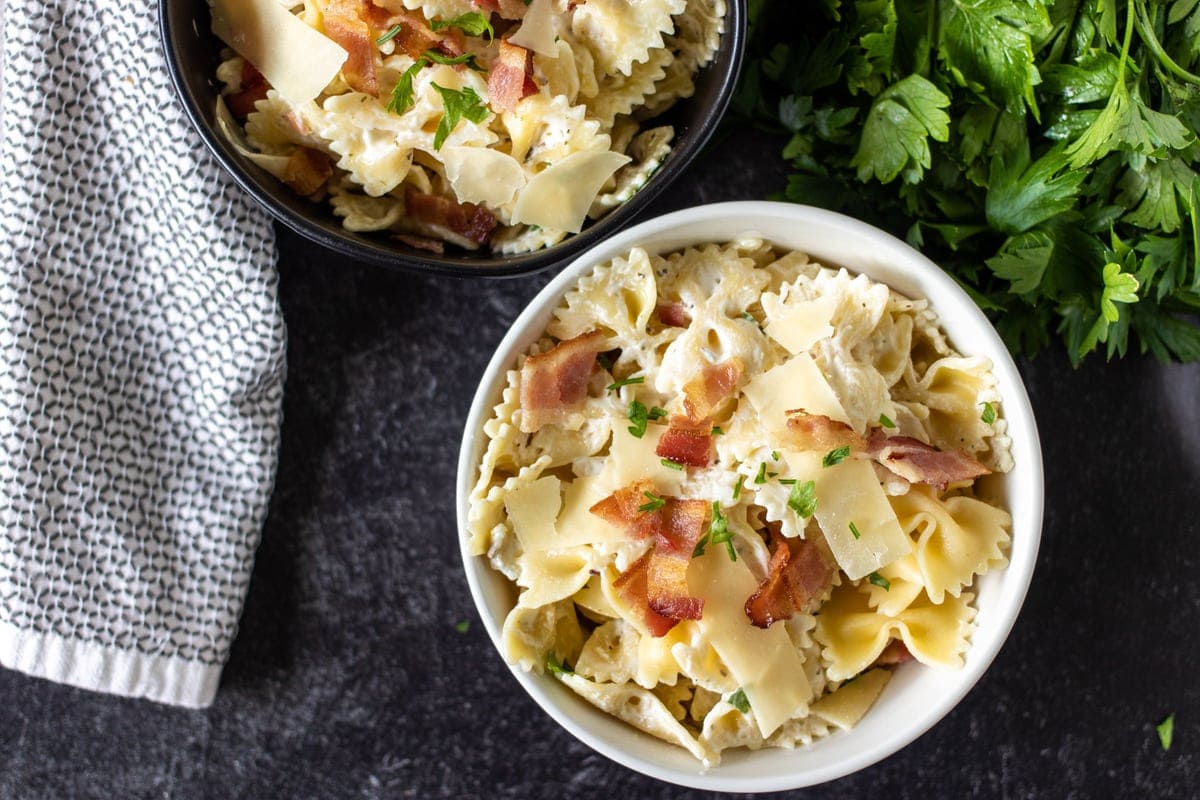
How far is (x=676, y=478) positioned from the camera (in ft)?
6.35

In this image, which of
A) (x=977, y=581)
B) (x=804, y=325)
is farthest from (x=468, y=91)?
(x=977, y=581)

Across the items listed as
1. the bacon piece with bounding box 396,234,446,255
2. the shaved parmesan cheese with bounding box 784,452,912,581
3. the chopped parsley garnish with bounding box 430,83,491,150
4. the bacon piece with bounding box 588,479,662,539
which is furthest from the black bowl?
the shaved parmesan cheese with bounding box 784,452,912,581

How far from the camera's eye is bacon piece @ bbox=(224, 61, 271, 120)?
2.10 m

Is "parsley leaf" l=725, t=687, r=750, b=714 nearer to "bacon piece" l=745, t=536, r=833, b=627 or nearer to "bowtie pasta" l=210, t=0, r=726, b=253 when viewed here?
"bacon piece" l=745, t=536, r=833, b=627

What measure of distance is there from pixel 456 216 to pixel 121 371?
3.12 feet

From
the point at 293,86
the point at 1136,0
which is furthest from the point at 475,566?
the point at 1136,0

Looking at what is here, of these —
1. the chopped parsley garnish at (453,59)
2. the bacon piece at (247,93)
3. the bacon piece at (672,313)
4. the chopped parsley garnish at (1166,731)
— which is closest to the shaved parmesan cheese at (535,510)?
the bacon piece at (672,313)

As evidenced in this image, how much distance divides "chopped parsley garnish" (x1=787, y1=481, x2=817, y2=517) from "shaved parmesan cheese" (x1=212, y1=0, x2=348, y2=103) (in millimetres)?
1155

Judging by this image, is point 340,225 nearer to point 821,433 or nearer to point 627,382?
point 627,382

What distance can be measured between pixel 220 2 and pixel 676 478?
1.30 m

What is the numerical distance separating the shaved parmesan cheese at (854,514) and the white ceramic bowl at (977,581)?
0.25 metres

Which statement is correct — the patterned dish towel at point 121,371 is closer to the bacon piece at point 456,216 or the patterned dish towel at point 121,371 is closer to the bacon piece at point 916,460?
the bacon piece at point 456,216

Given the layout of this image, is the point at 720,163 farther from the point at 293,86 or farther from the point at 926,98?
the point at 293,86

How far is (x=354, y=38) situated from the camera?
1.97 m
